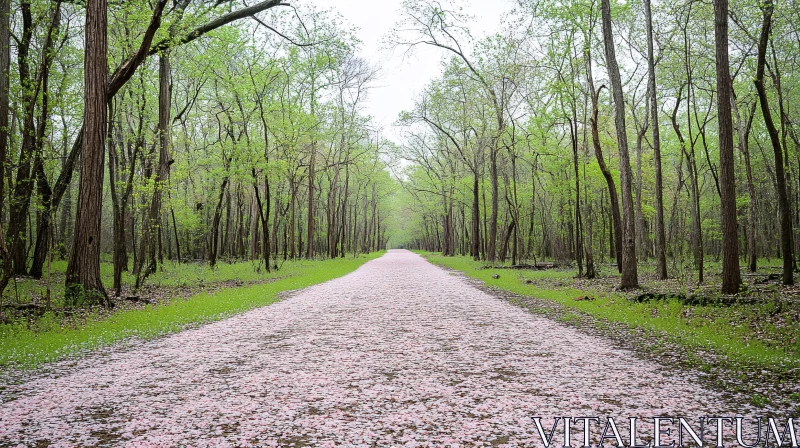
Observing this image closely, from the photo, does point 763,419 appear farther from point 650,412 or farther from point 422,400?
point 422,400

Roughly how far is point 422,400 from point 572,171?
25.5 metres

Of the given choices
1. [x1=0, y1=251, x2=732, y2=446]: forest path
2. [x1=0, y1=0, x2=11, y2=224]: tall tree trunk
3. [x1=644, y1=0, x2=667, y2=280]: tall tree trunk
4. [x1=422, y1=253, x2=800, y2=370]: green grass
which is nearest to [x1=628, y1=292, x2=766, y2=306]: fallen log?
[x1=422, y1=253, x2=800, y2=370]: green grass

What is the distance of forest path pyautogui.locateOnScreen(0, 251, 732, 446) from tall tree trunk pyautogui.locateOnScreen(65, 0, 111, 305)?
4.91 metres

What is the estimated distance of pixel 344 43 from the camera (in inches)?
755

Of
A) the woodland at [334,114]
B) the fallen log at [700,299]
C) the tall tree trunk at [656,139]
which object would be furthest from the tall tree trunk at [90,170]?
the tall tree trunk at [656,139]

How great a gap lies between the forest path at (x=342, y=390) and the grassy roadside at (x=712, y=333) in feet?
2.41

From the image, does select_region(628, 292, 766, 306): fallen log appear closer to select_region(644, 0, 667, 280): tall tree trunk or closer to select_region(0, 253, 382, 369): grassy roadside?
select_region(644, 0, 667, 280): tall tree trunk

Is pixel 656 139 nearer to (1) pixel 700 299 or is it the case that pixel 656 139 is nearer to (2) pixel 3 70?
(1) pixel 700 299

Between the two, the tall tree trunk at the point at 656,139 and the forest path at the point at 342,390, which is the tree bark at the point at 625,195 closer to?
the tall tree trunk at the point at 656,139

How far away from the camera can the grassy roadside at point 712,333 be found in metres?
5.36

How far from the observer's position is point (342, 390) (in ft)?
15.9

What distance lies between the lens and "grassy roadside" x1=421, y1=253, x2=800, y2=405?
536 centimetres

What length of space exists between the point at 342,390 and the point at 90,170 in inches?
394

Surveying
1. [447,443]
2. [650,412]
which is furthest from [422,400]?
[650,412]
